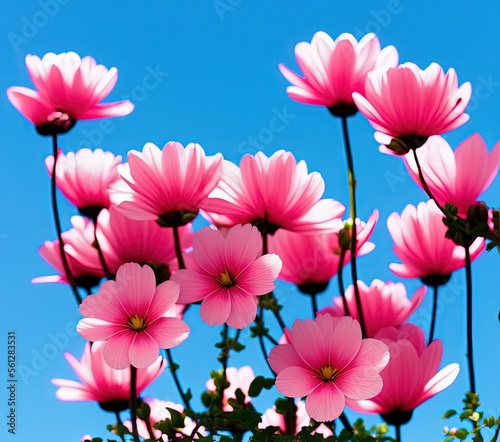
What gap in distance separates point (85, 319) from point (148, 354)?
0.24 ft

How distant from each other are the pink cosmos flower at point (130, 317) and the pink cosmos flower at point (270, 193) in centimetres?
14

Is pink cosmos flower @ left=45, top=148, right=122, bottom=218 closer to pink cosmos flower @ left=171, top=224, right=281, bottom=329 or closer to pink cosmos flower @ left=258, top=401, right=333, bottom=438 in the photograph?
pink cosmos flower @ left=171, top=224, right=281, bottom=329

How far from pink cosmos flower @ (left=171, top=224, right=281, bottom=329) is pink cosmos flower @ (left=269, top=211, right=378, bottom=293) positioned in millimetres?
199

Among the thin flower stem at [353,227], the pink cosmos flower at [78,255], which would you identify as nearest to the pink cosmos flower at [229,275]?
the thin flower stem at [353,227]

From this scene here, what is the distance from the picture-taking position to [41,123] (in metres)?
0.86

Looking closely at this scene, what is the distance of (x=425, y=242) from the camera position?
34.6 inches

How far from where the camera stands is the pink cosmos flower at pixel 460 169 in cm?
79

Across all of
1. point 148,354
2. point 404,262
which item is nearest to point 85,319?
point 148,354

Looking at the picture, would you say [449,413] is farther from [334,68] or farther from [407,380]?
[334,68]

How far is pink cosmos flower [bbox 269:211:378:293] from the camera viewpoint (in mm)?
867

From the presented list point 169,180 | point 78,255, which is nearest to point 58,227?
point 78,255

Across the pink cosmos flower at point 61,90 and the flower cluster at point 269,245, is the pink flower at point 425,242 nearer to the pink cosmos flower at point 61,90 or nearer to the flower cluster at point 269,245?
the flower cluster at point 269,245

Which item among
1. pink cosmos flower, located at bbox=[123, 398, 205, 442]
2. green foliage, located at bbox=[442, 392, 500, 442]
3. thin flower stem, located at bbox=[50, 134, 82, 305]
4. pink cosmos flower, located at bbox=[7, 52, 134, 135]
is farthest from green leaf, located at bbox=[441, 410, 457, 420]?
pink cosmos flower, located at bbox=[7, 52, 134, 135]

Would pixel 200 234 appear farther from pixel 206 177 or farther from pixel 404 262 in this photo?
pixel 404 262
